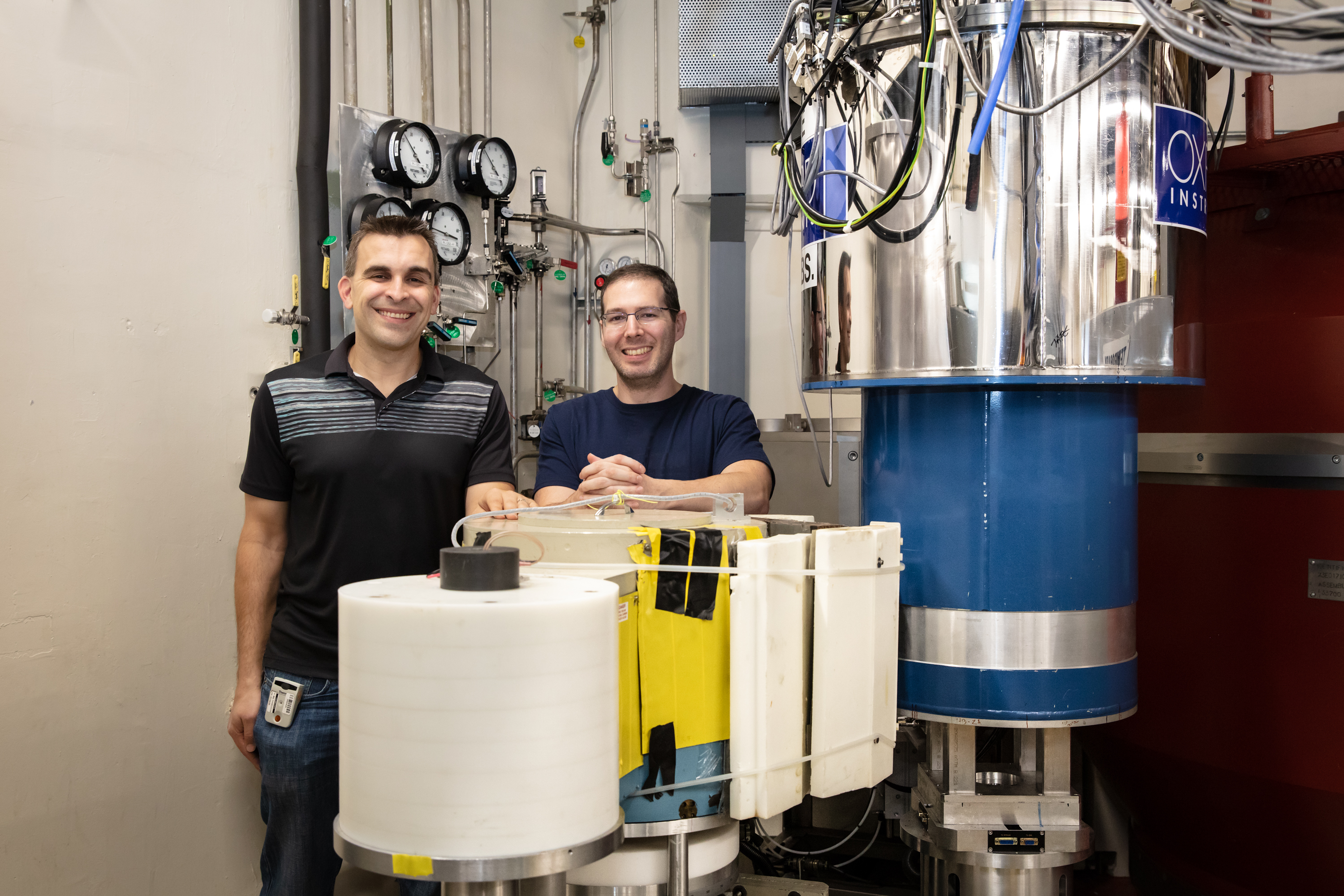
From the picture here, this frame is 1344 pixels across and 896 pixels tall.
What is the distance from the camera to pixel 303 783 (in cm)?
165

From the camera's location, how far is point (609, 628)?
747 millimetres

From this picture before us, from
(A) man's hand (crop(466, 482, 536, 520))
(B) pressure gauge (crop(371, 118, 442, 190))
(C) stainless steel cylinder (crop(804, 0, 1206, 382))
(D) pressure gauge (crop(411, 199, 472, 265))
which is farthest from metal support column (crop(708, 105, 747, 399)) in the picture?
(C) stainless steel cylinder (crop(804, 0, 1206, 382))

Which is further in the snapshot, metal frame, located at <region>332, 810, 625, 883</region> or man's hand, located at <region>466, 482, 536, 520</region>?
man's hand, located at <region>466, 482, 536, 520</region>

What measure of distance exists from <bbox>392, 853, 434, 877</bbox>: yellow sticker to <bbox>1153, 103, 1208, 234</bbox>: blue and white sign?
1111 millimetres

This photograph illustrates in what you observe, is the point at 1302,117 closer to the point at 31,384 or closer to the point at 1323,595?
the point at 1323,595

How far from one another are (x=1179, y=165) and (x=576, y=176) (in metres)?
2.42

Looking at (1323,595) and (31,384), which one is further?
(31,384)

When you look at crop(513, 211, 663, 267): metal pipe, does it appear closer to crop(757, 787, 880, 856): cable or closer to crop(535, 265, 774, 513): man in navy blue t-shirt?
crop(535, 265, 774, 513): man in navy blue t-shirt

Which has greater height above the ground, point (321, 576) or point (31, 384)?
point (31, 384)

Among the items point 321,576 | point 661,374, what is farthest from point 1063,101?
point 321,576

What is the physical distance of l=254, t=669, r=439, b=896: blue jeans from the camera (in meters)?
1.65

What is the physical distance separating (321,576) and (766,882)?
3.04ft

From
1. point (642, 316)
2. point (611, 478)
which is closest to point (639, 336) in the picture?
point (642, 316)

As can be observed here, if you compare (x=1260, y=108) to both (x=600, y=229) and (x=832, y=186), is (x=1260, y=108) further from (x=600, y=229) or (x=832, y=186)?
(x=600, y=229)
